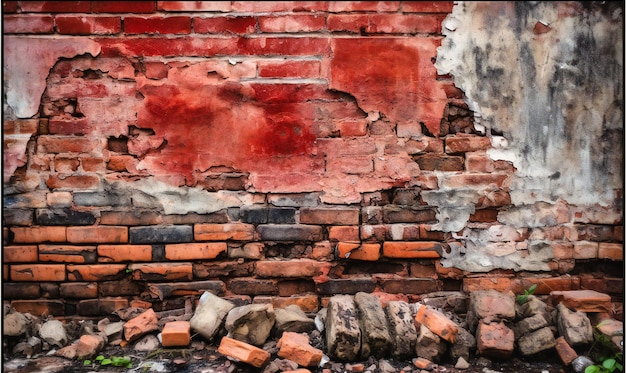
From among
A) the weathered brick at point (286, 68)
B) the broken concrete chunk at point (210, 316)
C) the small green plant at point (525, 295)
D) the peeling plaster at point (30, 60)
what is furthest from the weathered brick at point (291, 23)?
the small green plant at point (525, 295)

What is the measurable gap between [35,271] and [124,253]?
453 millimetres

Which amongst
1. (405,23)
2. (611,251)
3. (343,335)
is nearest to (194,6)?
(405,23)

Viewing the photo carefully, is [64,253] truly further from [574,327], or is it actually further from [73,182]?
[574,327]

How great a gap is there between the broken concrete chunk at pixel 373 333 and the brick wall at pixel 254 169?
28 centimetres

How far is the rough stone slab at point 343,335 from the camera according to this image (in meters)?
1.97

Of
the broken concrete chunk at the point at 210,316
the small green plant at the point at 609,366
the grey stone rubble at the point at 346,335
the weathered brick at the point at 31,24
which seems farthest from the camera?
the weathered brick at the point at 31,24

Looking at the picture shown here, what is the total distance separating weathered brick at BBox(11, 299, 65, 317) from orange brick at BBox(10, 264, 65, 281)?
0.12 meters

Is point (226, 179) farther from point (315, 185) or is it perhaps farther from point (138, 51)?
point (138, 51)

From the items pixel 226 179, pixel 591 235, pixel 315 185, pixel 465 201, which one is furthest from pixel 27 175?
pixel 591 235

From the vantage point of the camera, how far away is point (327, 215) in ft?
7.72

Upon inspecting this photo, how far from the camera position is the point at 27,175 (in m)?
2.31

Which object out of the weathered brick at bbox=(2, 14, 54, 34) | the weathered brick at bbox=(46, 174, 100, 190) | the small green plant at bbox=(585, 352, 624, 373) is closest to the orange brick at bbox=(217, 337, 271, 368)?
the weathered brick at bbox=(46, 174, 100, 190)

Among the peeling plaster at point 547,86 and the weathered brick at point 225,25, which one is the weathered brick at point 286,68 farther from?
the peeling plaster at point 547,86

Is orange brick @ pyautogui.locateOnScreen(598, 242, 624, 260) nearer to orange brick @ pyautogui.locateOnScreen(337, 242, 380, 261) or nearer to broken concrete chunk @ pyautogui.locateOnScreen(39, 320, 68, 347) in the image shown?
orange brick @ pyautogui.locateOnScreen(337, 242, 380, 261)
